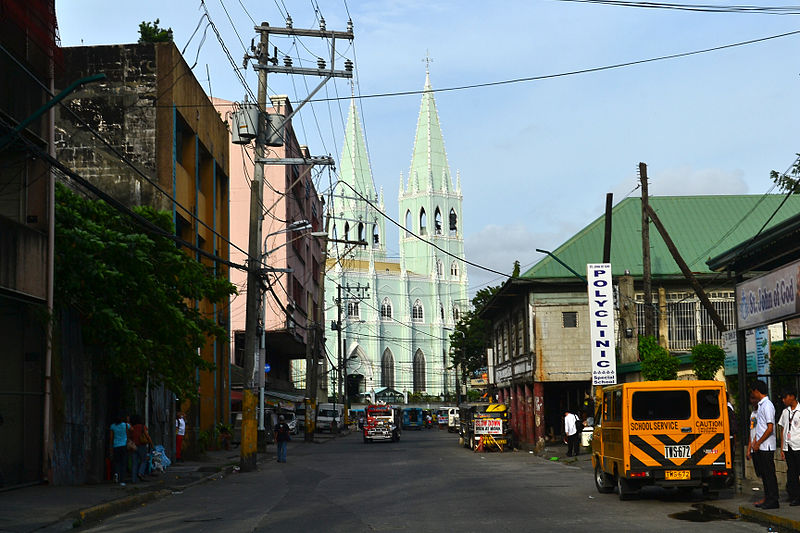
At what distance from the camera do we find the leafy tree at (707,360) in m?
29.7

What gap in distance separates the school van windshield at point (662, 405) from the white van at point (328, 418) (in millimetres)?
58712

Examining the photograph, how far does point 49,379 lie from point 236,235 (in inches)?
1411

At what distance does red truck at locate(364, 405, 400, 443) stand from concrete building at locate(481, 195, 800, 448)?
Result: 9.66 m

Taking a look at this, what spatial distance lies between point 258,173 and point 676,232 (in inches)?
907

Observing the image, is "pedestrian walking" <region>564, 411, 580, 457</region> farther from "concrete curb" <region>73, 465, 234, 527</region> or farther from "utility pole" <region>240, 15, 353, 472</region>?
"concrete curb" <region>73, 465, 234, 527</region>

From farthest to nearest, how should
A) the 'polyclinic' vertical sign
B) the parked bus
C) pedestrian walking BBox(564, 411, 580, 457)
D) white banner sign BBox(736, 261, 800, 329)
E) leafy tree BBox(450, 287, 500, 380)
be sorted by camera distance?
the parked bus < leafy tree BBox(450, 287, 500, 380) < pedestrian walking BBox(564, 411, 580, 457) < the 'polyclinic' vertical sign < white banner sign BBox(736, 261, 800, 329)

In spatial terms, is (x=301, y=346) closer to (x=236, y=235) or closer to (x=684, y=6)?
(x=236, y=235)

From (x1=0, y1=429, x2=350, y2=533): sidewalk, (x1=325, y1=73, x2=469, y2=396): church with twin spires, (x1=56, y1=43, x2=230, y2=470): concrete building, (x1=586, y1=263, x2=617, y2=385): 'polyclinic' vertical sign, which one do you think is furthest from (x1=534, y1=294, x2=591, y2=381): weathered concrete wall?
(x1=325, y1=73, x2=469, y2=396): church with twin spires

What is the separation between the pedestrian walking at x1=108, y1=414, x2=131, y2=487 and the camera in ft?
71.4

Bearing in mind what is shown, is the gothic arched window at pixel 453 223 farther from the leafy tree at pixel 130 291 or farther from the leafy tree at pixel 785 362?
the leafy tree at pixel 785 362

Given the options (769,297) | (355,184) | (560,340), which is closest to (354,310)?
(355,184)

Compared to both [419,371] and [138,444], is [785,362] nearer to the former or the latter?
[138,444]

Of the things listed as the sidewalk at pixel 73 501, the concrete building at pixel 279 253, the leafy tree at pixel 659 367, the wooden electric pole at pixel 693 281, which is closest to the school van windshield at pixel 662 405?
the sidewalk at pixel 73 501

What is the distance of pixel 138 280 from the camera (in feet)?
72.7
